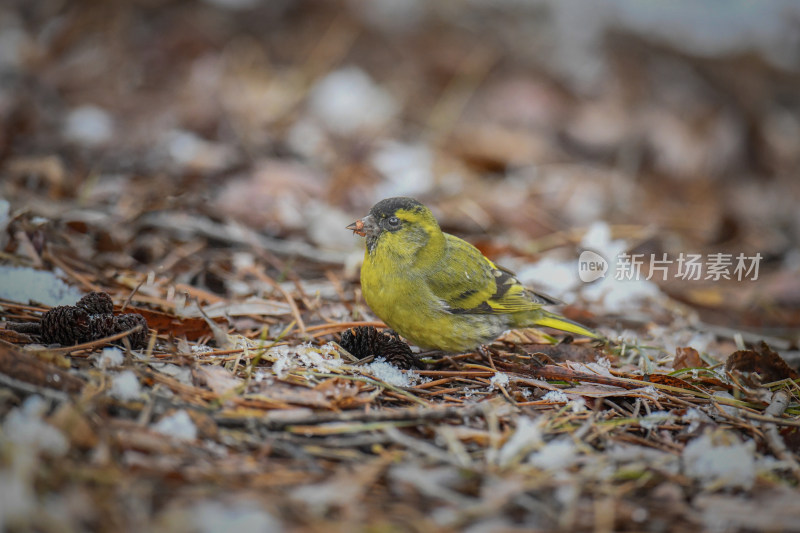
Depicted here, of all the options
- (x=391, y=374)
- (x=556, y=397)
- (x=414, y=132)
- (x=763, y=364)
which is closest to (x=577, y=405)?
(x=556, y=397)

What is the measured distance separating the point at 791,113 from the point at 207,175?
758 centimetres

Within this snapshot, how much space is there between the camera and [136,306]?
11.2 ft

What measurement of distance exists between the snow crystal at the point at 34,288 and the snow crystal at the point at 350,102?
4.29 m

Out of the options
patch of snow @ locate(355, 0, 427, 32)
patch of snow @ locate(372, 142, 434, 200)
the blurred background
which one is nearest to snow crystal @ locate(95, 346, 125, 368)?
the blurred background

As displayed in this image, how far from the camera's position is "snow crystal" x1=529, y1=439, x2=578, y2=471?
7.58 ft

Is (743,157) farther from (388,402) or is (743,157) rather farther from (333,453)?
(333,453)

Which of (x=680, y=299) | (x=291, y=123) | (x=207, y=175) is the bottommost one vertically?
(x=680, y=299)

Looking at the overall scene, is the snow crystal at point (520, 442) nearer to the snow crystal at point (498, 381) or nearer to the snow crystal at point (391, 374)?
the snow crystal at point (498, 381)

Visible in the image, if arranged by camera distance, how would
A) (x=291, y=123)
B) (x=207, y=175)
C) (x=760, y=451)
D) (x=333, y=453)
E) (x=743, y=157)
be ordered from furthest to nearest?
(x=743, y=157), (x=291, y=123), (x=207, y=175), (x=760, y=451), (x=333, y=453)

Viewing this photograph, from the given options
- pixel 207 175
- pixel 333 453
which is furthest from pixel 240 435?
pixel 207 175

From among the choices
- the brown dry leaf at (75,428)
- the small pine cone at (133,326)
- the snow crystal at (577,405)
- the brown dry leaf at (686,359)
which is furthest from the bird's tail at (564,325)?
the brown dry leaf at (75,428)

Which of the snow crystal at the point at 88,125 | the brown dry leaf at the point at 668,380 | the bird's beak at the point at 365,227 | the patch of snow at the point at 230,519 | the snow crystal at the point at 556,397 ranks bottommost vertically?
the patch of snow at the point at 230,519

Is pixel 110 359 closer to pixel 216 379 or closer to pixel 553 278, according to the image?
pixel 216 379

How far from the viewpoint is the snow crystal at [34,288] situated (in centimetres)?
335
